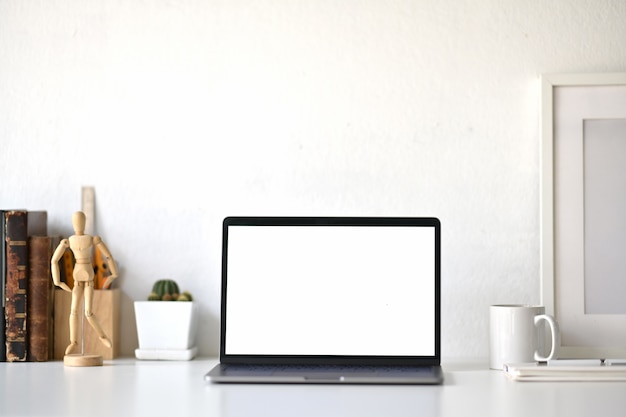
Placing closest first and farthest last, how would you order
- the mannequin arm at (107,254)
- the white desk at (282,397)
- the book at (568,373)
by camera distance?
the white desk at (282,397)
the book at (568,373)
the mannequin arm at (107,254)

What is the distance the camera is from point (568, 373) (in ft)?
4.78

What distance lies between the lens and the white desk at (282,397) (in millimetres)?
1208

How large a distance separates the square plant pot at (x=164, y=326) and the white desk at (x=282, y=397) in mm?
142

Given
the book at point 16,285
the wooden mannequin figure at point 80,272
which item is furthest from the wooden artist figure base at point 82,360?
the book at point 16,285

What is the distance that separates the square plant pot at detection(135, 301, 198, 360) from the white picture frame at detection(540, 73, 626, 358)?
2.43 ft

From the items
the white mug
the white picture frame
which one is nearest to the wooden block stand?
the white mug

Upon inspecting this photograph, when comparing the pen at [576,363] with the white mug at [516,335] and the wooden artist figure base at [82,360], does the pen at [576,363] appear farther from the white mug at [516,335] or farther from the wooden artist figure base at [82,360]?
the wooden artist figure base at [82,360]

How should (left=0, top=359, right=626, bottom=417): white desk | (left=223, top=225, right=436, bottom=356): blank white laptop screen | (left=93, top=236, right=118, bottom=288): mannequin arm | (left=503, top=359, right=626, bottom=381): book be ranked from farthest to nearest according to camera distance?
(left=93, top=236, right=118, bottom=288): mannequin arm, (left=223, top=225, right=436, bottom=356): blank white laptop screen, (left=503, top=359, right=626, bottom=381): book, (left=0, top=359, right=626, bottom=417): white desk

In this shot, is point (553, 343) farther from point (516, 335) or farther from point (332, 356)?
point (332, 356)

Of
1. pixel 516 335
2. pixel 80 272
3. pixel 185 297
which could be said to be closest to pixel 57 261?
pixel 80 272

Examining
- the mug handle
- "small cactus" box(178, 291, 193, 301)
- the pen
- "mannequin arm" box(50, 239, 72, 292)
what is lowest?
the pen

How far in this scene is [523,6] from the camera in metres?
1.76

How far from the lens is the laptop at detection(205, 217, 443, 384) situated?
1.54 meters

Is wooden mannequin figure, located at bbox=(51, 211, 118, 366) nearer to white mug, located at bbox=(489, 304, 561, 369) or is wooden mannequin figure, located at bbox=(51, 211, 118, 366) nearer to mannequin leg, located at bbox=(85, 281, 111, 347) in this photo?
mannequin leg, located at bbox=(85, 281, 111, 347)
